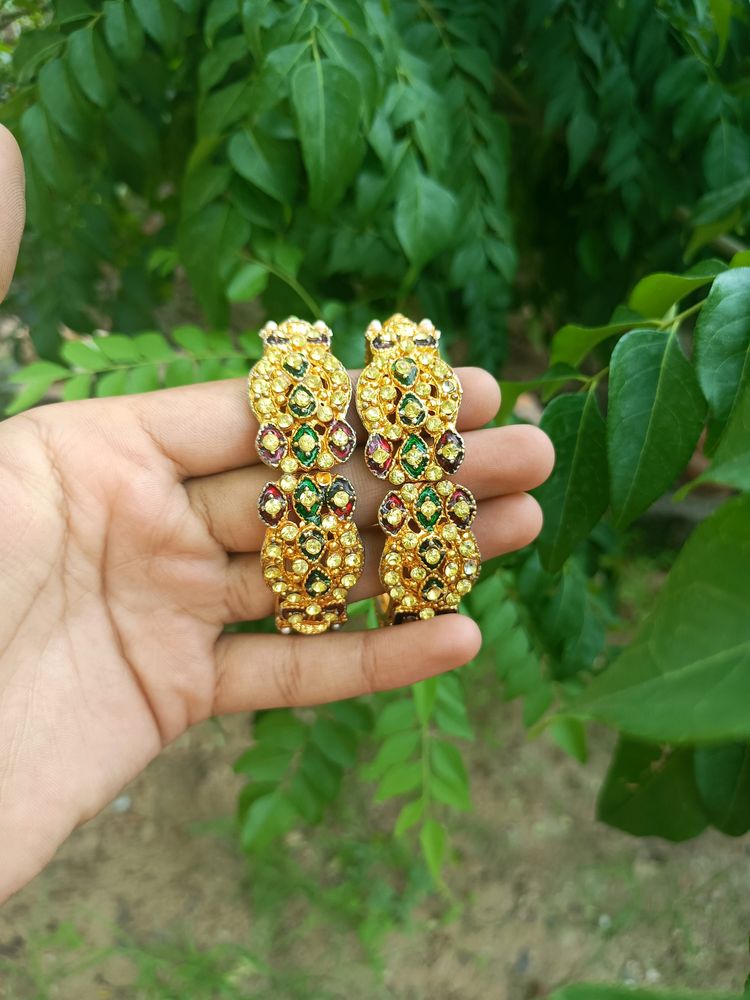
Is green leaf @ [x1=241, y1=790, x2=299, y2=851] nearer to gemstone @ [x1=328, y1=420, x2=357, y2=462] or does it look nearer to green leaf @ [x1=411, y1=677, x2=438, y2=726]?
green leaf @ [x1=411, y1=677, x2=438, y2=726]

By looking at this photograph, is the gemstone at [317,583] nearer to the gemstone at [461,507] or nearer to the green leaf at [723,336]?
the gemstone at [461,507]

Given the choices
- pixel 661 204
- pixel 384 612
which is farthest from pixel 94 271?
pixel 661 204

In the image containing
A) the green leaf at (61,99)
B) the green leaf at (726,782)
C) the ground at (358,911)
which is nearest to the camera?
the green leaf at (726,782)

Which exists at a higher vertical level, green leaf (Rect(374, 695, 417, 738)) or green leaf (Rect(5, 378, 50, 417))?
green leaf (Rect(5, 378, 50, 417))

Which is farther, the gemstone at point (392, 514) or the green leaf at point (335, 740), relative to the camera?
the green leaf at point (335, 740)

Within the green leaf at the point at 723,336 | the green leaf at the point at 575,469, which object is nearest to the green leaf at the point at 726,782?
the green leaf at the point at 575,469

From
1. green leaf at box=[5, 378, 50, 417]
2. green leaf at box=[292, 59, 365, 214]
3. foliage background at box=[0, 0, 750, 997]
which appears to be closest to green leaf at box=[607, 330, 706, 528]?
foliage background at box=[0, 0, 750, 997]

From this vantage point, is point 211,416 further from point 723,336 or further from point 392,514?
point 723,336
